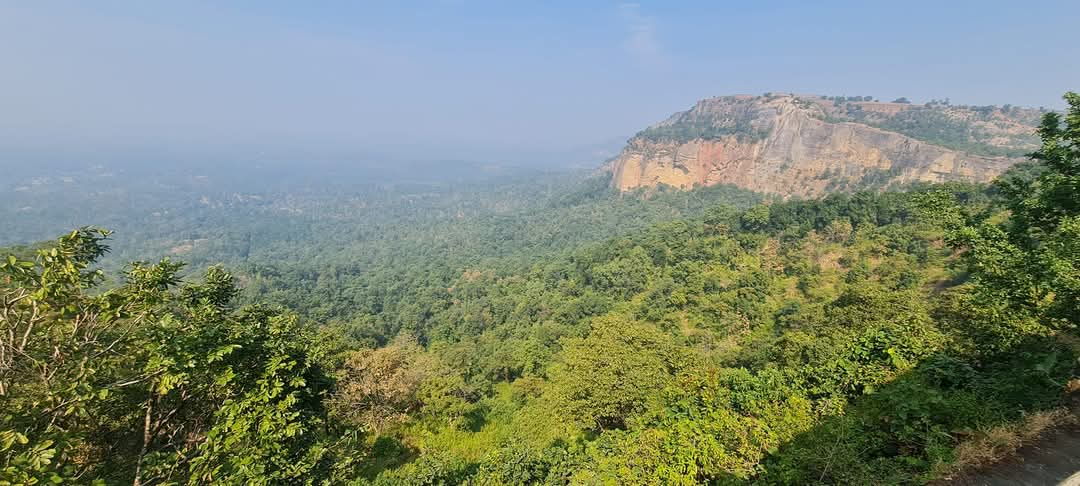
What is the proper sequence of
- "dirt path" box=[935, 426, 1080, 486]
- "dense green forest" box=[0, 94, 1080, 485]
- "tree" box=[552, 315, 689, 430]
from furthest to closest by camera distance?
"tree" box=[552, 315, 689, 430] < "dirt path" box=[935, 426, 1080, 486] < "dense green forest" box=[0, 94, 1080, 485]

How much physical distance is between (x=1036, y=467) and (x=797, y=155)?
111 meters

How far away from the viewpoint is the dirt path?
5094 millimetres

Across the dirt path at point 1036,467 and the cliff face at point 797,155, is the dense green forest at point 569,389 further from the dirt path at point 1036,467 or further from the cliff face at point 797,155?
the cliff face at point 797,155

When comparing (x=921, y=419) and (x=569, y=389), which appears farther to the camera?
(x=569, y=389)

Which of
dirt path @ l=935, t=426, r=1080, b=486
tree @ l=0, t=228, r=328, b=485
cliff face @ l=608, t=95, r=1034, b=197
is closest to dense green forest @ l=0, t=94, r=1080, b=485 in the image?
tree @ l=0, t=228, r=328, b=485

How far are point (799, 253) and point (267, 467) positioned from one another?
5299 centimetres

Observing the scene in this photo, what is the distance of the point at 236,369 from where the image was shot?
6.23 meters

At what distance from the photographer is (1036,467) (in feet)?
17.3

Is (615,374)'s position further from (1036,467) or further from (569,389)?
(1036,467)

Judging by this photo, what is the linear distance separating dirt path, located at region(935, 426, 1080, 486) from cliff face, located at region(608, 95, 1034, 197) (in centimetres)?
9211

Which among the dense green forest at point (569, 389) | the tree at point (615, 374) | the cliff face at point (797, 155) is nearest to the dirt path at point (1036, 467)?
the dense green forest at point (569, 389)

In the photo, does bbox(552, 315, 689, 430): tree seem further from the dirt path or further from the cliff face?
the cliff face

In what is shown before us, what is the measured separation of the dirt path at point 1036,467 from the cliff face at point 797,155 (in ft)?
302

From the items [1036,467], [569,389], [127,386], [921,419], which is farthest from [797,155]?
[127,386]
